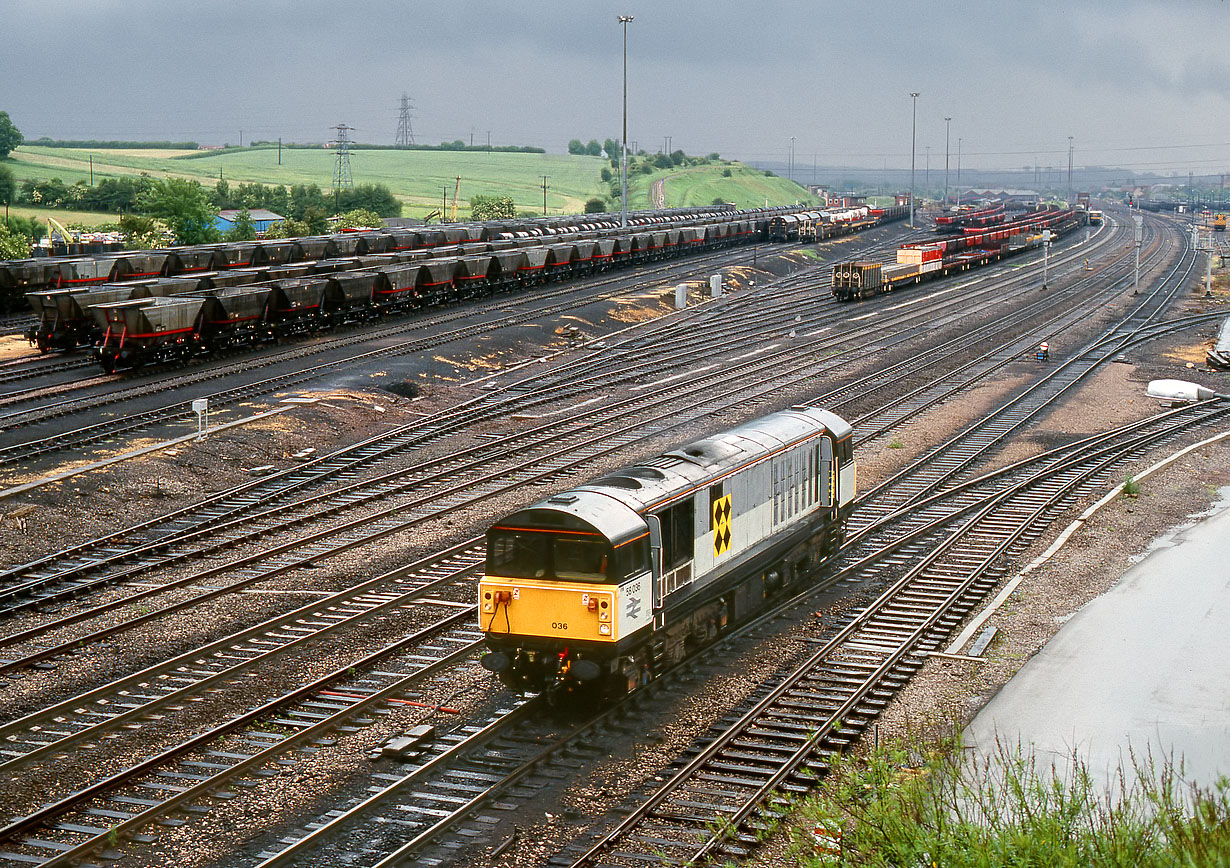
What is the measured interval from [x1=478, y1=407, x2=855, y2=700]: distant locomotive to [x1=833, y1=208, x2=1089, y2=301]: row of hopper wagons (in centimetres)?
5217

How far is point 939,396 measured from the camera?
4569 cm

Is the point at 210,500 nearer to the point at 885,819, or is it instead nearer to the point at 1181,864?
the point at 885,819

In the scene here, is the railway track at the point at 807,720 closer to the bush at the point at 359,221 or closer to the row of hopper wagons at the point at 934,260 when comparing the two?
the row of hopper wagons at the point at 934,260

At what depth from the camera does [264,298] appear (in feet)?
158

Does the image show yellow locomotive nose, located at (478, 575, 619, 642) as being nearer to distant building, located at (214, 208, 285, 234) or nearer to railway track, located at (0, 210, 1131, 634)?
railway track, located at (0, 210, 1131, 634)

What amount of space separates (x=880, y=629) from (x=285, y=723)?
10.2m

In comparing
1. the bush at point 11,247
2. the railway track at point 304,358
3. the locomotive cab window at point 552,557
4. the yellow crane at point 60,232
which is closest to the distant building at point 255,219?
the yellow crane at point 60,232

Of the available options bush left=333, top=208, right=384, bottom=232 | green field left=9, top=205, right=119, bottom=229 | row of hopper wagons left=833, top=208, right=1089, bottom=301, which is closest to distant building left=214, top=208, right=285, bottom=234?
bush left=333, top=208, right=384, bottom=232

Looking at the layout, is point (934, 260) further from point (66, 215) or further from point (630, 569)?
point (66, 215)

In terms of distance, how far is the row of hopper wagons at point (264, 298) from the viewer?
42.8 m

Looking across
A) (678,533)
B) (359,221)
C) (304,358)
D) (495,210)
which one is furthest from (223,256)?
(495,210)

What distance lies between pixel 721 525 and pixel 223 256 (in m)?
52.8

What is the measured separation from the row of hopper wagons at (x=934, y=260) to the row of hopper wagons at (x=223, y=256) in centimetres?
1960

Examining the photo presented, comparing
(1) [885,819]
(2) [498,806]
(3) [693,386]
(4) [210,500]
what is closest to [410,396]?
(3) [693,386]
